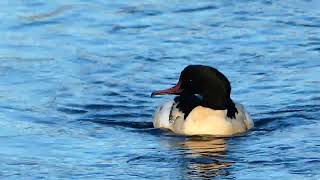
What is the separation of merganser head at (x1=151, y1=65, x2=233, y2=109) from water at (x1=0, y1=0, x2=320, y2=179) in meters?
0.57

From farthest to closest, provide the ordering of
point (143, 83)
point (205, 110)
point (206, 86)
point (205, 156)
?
→ 1. point (143, 83)
2. point (205, 110)
3. point (206, 86)
4. point (205, 156)

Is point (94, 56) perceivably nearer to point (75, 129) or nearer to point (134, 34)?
point (134, 34)

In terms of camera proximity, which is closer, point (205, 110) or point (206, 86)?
point (206, 86)

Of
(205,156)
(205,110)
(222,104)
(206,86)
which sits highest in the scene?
(206,86)

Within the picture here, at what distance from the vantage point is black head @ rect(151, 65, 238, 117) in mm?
17844

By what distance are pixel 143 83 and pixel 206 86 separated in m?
2.30

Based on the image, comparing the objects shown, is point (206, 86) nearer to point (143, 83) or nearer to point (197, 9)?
point (143, 83)

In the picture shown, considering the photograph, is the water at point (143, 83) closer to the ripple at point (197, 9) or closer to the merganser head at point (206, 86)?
the ripple at point (197, 9)

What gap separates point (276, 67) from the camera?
68.3 feet

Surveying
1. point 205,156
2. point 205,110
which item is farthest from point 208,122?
point 205,156

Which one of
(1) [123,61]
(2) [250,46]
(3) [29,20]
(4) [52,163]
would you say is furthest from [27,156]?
(3) [29,20]

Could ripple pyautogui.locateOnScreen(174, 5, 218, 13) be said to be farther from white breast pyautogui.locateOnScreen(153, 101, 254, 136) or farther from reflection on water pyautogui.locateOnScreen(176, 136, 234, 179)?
reflection on water pyautogui.locateOnScreen(176, 136, 234, 179)

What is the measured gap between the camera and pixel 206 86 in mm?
17922

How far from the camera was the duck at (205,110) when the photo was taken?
58.6 ft
